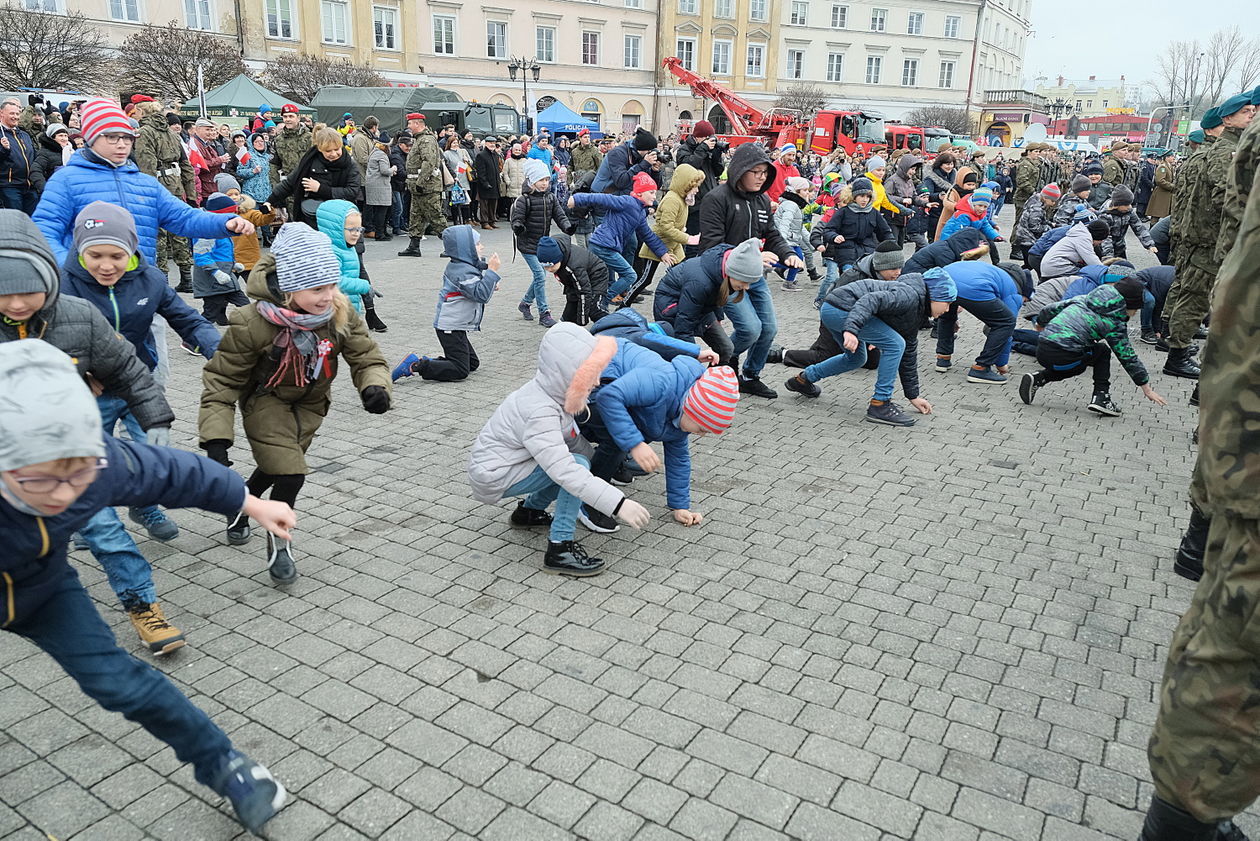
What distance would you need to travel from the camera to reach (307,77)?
36.8m

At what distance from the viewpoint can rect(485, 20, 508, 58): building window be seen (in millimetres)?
50688

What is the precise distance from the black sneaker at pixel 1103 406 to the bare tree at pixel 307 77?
3572cm

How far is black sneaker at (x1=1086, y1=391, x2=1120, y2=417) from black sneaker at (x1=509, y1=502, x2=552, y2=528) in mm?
5060

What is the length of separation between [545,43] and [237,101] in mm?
33108

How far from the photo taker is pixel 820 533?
4.89 m

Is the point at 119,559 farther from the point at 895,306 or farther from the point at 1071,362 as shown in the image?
the point at 1071,362

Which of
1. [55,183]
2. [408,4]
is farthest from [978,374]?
[408,4]

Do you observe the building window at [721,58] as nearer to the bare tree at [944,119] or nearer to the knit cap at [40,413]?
the bare tree at [944,119]

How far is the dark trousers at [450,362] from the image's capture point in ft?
25.2

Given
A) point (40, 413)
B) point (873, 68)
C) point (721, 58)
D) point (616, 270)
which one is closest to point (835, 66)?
point (873, 68)

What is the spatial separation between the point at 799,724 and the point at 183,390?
600cm

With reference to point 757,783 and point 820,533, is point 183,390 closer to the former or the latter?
point 820,533

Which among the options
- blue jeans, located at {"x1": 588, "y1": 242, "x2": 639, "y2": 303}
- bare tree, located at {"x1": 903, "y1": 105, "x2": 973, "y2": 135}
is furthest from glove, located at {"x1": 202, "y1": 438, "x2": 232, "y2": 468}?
bare tree, located at {"x1": 903, "y1": 105, "x2": 973, "y2": 135}

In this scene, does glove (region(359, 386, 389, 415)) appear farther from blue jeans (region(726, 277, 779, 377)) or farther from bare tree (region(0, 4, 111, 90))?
bare tree (region(0, 4, 111, 90))
